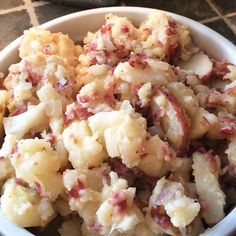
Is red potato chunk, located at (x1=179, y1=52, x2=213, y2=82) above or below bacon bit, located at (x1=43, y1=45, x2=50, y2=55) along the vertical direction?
below

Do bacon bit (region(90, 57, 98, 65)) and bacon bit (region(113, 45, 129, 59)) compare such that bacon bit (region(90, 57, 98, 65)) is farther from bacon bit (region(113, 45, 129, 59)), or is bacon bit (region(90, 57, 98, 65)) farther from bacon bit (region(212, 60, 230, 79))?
bacon bit (region(212, 60, 230, 79))

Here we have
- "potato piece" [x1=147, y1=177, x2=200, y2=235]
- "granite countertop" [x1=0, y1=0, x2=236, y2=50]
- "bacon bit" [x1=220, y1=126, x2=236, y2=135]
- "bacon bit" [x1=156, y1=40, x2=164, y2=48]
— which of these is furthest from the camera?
"granite countertop" [x1=0, y1=0, x2=236, y2=50]

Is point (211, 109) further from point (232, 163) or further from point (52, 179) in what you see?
point (52, 179)

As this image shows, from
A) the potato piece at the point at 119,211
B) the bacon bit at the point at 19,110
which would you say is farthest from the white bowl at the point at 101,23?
the potato piece at the point at 119,211

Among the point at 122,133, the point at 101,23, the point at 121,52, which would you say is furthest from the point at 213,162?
the point at 101,23

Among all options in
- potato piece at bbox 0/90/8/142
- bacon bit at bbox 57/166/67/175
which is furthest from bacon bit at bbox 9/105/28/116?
bacon bit at bbox 57/166/67/175

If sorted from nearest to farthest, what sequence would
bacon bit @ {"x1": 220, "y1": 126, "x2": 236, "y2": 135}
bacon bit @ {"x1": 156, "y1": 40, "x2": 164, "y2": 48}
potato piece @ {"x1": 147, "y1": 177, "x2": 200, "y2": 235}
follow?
potato piece @ {"x1": 147, "y1": 177, "x2": 200, "y2": 235} → bacon bit @ {"x1": 220, "y1": 126, "x2": 236, "y2": 135} → bacon bit @ {"x1": 156, "y1": 40, "x2": 164, "y2": 48}

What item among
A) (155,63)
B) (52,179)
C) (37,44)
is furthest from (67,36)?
(52,179)
